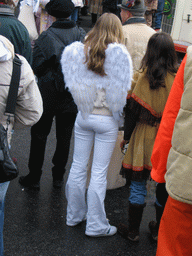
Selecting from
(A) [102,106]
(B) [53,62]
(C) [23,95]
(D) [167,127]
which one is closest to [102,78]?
(A) [102,106]

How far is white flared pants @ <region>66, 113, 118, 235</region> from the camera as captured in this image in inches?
125

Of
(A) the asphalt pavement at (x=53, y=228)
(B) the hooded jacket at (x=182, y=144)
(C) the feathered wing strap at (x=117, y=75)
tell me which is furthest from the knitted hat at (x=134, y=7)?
(B) the hooded jacket at (x=182, y=144)

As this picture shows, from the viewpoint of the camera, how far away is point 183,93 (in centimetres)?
190

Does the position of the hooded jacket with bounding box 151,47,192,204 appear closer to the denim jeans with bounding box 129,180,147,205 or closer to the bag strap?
the bag strap

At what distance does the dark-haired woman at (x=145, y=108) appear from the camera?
299 centimetres

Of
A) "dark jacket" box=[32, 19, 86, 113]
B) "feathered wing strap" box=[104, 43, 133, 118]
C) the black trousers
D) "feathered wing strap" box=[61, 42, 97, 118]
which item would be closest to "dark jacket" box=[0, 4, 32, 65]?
"dark jacket" box=[32, 19, 86, 113]

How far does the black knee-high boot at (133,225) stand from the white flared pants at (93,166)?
6.0 inches

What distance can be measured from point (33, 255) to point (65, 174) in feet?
4.94

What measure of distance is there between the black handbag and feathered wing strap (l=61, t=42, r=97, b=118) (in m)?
0.55

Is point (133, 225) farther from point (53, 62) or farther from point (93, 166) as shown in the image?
point (53, 62)

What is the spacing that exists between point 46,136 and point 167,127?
2.04 m

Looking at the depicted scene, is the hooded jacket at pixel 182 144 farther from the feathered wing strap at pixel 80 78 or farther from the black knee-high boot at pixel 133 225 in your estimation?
the black knee-high boot at pixel 133 225

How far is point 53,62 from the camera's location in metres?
3.68

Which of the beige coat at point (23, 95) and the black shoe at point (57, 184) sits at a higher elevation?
the beige coat at point (23, 95)
